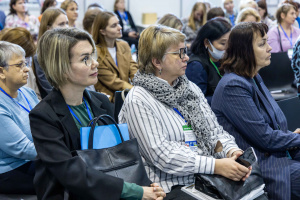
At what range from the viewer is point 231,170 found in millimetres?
1982

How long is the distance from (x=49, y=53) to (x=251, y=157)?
122cm

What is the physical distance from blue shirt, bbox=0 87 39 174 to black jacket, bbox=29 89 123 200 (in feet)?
1.59

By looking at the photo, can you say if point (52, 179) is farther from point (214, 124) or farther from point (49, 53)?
point (214, 124)

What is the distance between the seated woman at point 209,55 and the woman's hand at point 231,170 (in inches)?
58.9

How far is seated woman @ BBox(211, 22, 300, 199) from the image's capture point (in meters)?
2.39

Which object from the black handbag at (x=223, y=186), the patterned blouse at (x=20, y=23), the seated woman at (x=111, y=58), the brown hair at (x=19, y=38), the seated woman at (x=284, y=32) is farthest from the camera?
the patterned blouse at (x=20, y=23)

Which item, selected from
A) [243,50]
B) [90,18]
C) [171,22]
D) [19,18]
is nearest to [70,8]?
[19,18]

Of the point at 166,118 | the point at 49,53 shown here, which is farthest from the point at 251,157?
the point at 49,53

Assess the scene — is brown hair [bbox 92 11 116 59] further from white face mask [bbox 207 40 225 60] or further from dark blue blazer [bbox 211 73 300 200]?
dark blue blazer [bbox 211 73 300 200]

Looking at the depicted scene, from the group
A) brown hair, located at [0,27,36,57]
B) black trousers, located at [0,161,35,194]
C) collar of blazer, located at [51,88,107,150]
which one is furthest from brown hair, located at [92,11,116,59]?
collar of blazer, located at [51,88,107,150]

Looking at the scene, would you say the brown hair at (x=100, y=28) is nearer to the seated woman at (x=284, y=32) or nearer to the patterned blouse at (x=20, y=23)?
the seated woman at (x=284, y=32)

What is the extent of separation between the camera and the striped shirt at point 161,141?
2020mm

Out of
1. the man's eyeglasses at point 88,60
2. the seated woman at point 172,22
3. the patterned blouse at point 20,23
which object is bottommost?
the patterned blouse at point 20,23

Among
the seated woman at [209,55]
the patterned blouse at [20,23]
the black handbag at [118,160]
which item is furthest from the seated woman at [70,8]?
the black handbag at [118,160]
